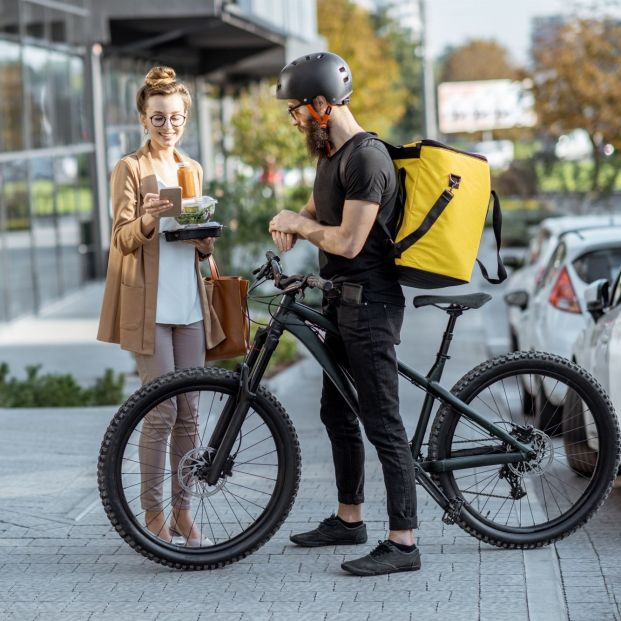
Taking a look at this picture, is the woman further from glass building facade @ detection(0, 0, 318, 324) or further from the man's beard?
glass building facade @ detection(0, 0, 318, 324)

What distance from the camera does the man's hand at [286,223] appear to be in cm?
517

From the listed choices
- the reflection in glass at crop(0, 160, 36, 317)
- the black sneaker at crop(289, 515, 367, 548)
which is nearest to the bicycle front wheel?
the black sneaker at crop(289, 515, 367, 548)

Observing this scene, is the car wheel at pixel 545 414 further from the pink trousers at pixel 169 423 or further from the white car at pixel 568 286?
the white car at pixel 568 286

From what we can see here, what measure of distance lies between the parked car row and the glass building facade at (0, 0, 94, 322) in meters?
6.50

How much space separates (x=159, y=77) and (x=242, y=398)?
1.30 m

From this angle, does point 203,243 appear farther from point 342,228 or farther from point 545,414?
point 545,414

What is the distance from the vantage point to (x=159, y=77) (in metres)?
5.39

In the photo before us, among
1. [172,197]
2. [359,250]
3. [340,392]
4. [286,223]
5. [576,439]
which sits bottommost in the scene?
[576,439]

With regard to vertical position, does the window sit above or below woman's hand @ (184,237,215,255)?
below

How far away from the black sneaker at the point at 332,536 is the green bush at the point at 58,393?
455cm

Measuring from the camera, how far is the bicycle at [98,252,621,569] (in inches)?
206

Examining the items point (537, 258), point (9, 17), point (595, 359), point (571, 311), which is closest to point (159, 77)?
point (595, 359)

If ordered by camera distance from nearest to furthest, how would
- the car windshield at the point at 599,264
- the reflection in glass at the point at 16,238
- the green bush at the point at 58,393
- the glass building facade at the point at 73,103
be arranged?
the car windshield at the point at 599,264
the green bush at the point at 58,393
the reflection in glass at the point at 16,238
the glass building facade at the point at 73,103

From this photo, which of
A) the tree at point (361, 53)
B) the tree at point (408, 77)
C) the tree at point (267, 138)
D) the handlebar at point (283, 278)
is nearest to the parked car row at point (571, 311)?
the handlebar at point (283, 278)
